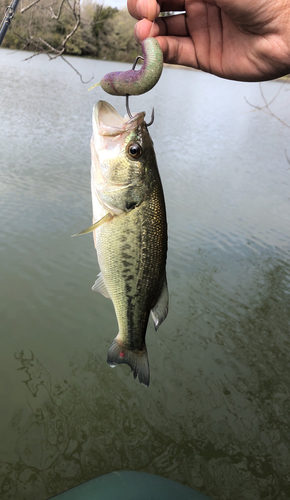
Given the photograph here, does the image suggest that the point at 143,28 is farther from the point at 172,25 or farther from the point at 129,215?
the point at 129,215

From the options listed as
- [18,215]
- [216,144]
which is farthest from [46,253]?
[216,144]

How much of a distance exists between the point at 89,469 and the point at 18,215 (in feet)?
15.8

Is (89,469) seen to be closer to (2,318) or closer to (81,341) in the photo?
(81,341)

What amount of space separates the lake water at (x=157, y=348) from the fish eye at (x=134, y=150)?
2.84 meters

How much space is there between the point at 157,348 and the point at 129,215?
3.03 metres

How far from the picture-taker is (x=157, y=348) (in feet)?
14.7

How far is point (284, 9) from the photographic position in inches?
75.5

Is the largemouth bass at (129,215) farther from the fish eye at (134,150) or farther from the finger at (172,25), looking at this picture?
the finger at (172,25)

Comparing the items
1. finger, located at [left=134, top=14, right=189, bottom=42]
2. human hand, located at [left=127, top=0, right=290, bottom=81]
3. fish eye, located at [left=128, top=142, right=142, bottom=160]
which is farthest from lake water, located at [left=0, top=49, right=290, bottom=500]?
finger, located at [left=134, top=14, right=189, bottom=42]

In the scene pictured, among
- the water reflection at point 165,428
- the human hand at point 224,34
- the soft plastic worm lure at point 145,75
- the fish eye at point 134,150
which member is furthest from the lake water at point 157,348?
the human hand at point 224,34

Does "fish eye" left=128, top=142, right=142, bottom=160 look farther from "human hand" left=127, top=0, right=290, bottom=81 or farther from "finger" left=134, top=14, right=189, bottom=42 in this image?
"finger" left=134, top=14, right=189, bottom=42

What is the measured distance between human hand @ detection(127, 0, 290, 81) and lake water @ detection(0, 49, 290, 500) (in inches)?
130

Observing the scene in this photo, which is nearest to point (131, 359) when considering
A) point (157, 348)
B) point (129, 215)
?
point (129, 215)

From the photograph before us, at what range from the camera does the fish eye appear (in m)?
1.78
